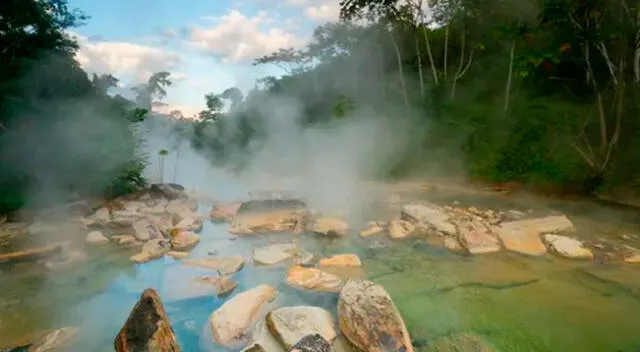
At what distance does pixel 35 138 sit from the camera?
6434mm

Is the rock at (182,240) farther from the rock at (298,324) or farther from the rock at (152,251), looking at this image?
the rock at (298,324)

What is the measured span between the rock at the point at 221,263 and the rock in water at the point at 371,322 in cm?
155

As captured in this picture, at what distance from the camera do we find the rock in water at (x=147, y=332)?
7.59ft

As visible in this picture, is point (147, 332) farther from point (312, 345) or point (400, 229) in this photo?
point (400, 229)

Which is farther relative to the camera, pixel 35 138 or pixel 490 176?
pixel 490 176

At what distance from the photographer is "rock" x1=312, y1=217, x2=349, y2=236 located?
16.5 ft

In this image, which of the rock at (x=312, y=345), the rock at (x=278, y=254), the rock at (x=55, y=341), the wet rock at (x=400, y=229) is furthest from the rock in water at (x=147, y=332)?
the wet rock at (x=400, y=229)

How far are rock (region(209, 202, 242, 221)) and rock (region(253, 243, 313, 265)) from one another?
76.5 inches

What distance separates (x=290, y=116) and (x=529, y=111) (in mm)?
7896

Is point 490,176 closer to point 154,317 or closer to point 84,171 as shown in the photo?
point 154,317

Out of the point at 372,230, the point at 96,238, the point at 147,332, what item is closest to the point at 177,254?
the point at 96,238

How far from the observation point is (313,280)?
3.49 metres

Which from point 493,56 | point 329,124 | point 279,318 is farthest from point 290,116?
point 279,318

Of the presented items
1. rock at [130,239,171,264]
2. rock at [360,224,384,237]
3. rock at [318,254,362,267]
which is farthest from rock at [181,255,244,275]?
rock at [360,224,384,237]
